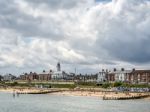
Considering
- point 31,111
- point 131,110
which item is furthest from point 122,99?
point 31,111

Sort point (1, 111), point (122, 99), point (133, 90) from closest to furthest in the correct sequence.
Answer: point (1, 111)
point (122, 99)
point (133, 90)

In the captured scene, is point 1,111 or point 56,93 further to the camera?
point 56,93

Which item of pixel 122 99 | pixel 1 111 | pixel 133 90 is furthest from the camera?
pixel 133 90

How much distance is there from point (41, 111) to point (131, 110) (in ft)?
61.7

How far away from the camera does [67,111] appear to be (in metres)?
90.1

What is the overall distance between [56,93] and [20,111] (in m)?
82.2

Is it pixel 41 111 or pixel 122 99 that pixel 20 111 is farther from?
pixel 122 99

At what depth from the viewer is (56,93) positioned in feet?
560

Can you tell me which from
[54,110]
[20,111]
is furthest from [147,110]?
[20,111]

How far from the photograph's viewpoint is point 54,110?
91.7m

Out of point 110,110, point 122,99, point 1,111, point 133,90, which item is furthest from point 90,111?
point 133,90

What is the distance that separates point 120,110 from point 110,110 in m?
2.09

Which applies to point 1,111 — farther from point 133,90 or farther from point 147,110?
point 133,90

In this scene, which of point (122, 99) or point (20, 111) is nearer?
point (20, 111)
